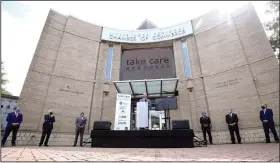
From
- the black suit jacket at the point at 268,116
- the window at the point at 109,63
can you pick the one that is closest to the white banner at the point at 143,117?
the black suit jacket at the point at 268,116

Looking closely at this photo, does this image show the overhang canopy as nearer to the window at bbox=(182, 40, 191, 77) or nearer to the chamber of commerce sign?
the window at bbox=(182, 40, 191, 77)

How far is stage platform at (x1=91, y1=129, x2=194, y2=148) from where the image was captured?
5945 mm

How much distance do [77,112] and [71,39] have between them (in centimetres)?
531

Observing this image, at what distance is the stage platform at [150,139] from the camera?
19.5 feet

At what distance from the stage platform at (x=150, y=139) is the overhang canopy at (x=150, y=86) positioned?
456 centimetres

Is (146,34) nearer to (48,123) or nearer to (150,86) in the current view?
(150,86)

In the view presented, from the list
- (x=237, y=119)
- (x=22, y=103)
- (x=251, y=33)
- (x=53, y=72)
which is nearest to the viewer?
(x=237, y=119)

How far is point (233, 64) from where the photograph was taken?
10352mm

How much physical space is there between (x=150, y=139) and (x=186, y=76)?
6858 millimetres

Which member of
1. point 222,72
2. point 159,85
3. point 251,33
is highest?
point 251,33

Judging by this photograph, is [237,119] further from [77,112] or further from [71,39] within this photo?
[71,39]

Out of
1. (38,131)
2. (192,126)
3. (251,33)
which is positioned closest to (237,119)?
(192,126)

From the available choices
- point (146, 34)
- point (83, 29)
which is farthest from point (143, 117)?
point (83, 29)

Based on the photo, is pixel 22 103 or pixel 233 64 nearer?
pixel 22 103
